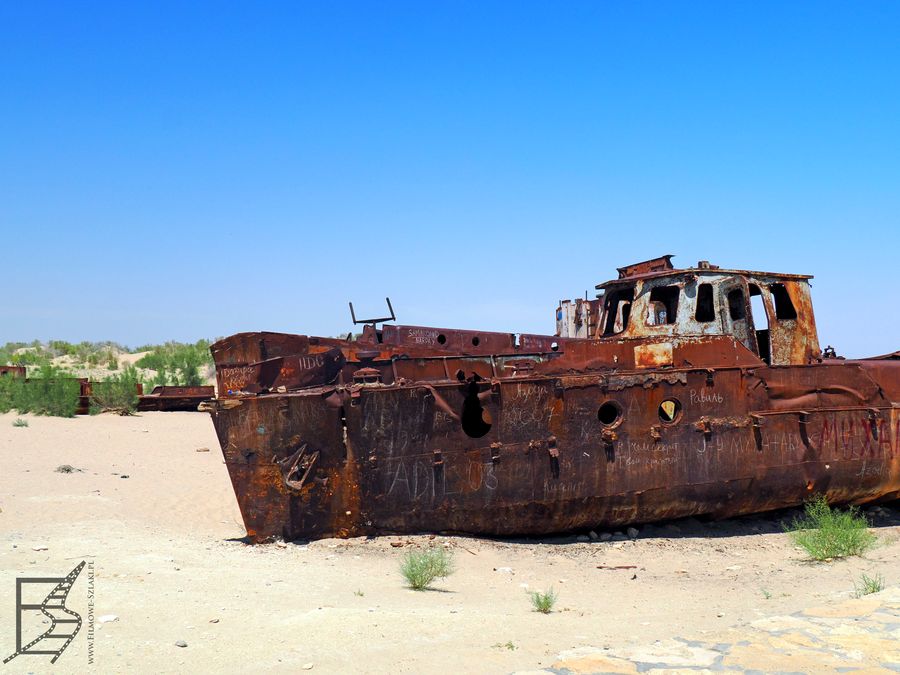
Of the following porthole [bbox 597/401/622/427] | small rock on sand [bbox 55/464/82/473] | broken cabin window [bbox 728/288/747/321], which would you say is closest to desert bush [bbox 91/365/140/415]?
small rock on sand [bbox 55/464/82/473]

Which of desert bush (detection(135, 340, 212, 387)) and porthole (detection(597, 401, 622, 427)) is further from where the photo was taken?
desert bush (detection(135, 340, 212, 387))

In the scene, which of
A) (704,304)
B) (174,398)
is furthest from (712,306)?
(174,398)

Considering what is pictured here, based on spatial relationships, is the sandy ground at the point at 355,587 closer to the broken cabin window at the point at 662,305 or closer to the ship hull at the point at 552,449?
the ship hull at the point at 552,449

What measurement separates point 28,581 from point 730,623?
4513mm

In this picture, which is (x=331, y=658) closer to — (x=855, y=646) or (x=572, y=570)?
(x=855, y=646)

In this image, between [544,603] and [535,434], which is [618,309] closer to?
[535,434]

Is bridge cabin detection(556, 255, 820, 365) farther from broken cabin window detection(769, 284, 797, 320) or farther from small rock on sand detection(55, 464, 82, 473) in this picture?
small rock on sand detection(55, 464, 82, 473)

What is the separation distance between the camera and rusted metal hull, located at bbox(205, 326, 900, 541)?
7031mm

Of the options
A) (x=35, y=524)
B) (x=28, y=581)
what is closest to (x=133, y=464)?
(x=35, y=524)

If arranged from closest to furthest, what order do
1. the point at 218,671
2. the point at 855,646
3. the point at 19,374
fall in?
the point at 218,671 → the point at 855,646 → the point at 19,374

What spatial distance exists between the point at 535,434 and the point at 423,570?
2071 millimetres

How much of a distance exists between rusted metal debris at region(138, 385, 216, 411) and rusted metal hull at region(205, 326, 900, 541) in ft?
45.1

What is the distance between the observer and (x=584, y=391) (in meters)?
7.62

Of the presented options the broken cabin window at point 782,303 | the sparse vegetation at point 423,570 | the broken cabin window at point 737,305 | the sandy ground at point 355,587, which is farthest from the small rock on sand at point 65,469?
the broken cabin window at point 782,303
